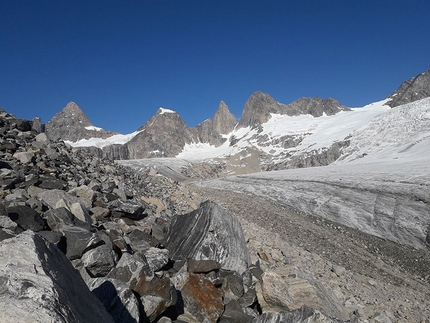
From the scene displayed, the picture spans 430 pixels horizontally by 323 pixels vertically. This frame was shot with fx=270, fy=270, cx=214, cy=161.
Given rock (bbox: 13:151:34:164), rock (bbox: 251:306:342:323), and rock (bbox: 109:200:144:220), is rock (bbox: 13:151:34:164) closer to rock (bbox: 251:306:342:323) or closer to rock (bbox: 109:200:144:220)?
rock (bbox: 109:200:144:220)

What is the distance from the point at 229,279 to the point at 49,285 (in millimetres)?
5195

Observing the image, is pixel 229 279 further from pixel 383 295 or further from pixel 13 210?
pixel 383 295

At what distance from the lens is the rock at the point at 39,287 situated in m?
2.66

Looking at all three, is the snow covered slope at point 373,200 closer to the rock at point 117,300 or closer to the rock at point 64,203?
the rock at point 117,300

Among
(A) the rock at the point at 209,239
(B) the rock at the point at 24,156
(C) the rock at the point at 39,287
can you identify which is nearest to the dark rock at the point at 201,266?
(A) the rock at the point at 209,239

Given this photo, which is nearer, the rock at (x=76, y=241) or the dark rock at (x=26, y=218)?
the rock at (x=76, y=241)

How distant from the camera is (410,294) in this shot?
34.8 feet

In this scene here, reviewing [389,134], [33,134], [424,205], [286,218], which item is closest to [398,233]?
[424,205]

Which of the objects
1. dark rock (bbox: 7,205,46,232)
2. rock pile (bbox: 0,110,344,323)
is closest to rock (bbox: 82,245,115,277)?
rock pile (bbox: 0,110,344,323)

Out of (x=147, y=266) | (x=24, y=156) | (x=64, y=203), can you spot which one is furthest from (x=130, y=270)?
(x=24, y=156)

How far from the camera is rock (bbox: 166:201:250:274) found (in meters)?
8.20

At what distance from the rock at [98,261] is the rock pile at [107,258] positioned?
21 mm

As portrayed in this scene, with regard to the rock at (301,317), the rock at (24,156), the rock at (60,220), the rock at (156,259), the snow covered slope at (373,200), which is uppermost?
the rock at (24,156)

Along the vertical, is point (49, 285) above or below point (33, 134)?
below
